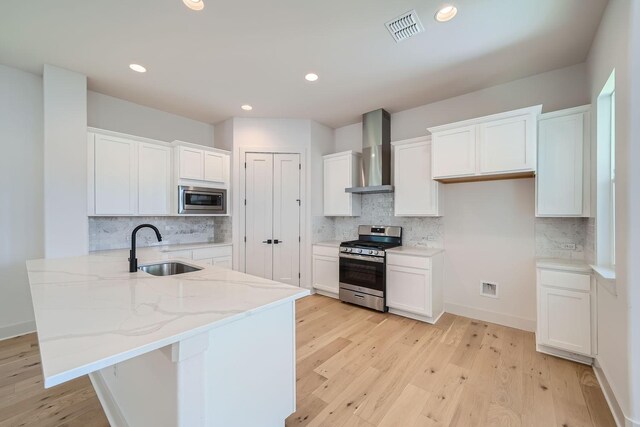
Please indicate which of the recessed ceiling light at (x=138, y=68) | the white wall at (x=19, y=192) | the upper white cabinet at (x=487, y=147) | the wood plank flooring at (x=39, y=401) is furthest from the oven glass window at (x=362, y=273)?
the white wall at (x=19, y=192)

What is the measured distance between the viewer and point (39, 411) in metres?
1.74

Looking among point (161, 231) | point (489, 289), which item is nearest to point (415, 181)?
point (489, 289)

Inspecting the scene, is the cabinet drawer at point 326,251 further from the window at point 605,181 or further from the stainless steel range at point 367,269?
the window at point 605,181

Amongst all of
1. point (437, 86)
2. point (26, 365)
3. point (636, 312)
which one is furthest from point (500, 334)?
point (26, 365)

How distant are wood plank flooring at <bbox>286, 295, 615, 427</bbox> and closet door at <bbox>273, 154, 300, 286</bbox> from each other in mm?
1281

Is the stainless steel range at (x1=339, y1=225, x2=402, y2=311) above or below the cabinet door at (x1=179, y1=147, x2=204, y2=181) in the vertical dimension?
below

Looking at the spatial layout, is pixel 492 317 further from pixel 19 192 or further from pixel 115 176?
pixel 19 192

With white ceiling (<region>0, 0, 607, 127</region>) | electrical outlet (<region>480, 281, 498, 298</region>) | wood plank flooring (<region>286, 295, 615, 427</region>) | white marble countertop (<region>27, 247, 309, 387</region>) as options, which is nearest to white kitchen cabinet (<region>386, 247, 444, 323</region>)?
wood plank flooring (<region>286, 295, 615, 427</region>)

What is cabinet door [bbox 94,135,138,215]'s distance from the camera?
303cm

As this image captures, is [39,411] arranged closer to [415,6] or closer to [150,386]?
[150,386]

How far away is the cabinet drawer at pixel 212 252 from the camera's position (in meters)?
3.60

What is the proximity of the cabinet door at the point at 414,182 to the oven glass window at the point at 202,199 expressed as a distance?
2.63 metres

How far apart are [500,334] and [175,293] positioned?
3197mm

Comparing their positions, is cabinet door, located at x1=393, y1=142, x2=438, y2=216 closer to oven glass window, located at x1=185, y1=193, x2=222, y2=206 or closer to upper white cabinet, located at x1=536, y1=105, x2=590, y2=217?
upper white cabinet, located at x1=536, y1=105, x2=590, y2=217
